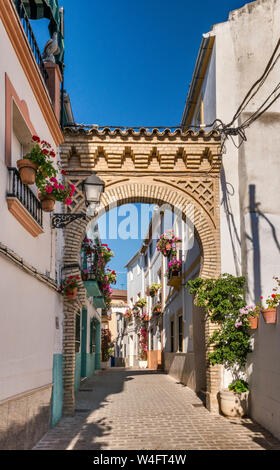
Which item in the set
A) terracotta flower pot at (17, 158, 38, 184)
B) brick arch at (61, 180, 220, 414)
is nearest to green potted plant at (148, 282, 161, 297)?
brick arch at (61, 180, 220, 414)

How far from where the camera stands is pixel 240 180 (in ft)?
32.2

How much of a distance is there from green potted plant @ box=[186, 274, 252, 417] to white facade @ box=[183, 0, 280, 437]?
187 mm

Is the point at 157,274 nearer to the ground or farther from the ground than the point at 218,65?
nearer to the ground

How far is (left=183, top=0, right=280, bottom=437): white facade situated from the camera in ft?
30.2

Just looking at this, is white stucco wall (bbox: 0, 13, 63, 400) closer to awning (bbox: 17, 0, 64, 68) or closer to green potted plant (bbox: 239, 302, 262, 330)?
awning (bbox: 17, 0, 64, 68)

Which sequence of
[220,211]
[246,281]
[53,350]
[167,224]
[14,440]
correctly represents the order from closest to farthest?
[14,440] < [53,350] < [246,281] < [220,211] < [167,224]

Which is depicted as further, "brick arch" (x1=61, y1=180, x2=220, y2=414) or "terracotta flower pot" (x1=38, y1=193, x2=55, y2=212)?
"brick arch" (x1=61, y1=180, x2=220, y2=414)

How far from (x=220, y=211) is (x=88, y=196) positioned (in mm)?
3230

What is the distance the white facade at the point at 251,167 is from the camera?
920 cm

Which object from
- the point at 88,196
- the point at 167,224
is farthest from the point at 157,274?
the point at 88,196

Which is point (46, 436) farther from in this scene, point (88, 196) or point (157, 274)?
point (157, 274)

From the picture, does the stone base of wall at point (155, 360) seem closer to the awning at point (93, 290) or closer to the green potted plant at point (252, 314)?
the awning at point (93, 290)

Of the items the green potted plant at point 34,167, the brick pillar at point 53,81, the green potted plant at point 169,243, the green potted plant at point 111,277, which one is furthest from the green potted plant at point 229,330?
the green potted plant at point 111,277

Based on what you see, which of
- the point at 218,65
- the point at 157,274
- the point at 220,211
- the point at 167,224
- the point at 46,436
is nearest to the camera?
the point at 46,436
